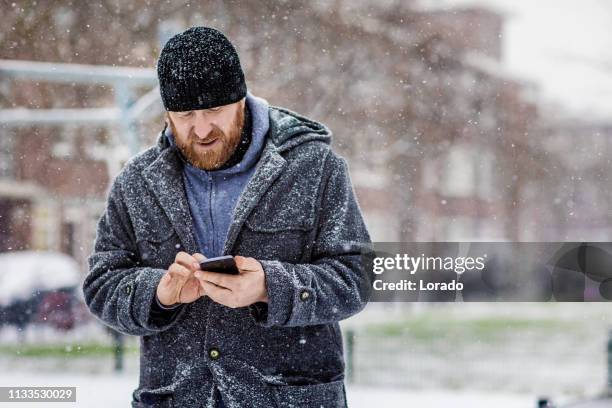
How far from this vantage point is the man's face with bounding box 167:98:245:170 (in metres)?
1.41

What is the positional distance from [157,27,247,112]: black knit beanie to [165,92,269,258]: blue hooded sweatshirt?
87 mm

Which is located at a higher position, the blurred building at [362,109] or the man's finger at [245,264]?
the blurred building at [362,109]

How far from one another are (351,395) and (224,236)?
3438 mm

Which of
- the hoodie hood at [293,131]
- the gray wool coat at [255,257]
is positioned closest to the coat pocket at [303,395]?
the gray wool coat at [255,257]

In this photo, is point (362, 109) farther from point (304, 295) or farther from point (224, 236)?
point (304, 295)

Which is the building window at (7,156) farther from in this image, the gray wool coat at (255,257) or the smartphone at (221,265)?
the smartphone at (221,265)

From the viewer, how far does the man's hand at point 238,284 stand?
1242mm

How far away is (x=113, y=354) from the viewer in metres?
4.36

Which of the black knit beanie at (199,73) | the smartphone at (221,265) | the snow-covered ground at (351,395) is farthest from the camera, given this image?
the snow-covered ground at (351,395)

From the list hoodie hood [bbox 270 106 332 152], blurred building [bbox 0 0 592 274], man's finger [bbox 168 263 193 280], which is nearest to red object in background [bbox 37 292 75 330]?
blurred building [bbox 0 0 592 274]

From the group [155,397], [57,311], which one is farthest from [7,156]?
[155,397]

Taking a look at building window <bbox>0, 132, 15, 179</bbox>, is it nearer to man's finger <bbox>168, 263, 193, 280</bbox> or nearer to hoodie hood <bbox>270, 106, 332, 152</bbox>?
hoodie hood <bbox>270, 106, 332, 152</bbox>

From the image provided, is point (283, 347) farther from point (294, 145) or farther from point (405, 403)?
point (405, 403)

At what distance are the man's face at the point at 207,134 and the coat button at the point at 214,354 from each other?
0.95ft
